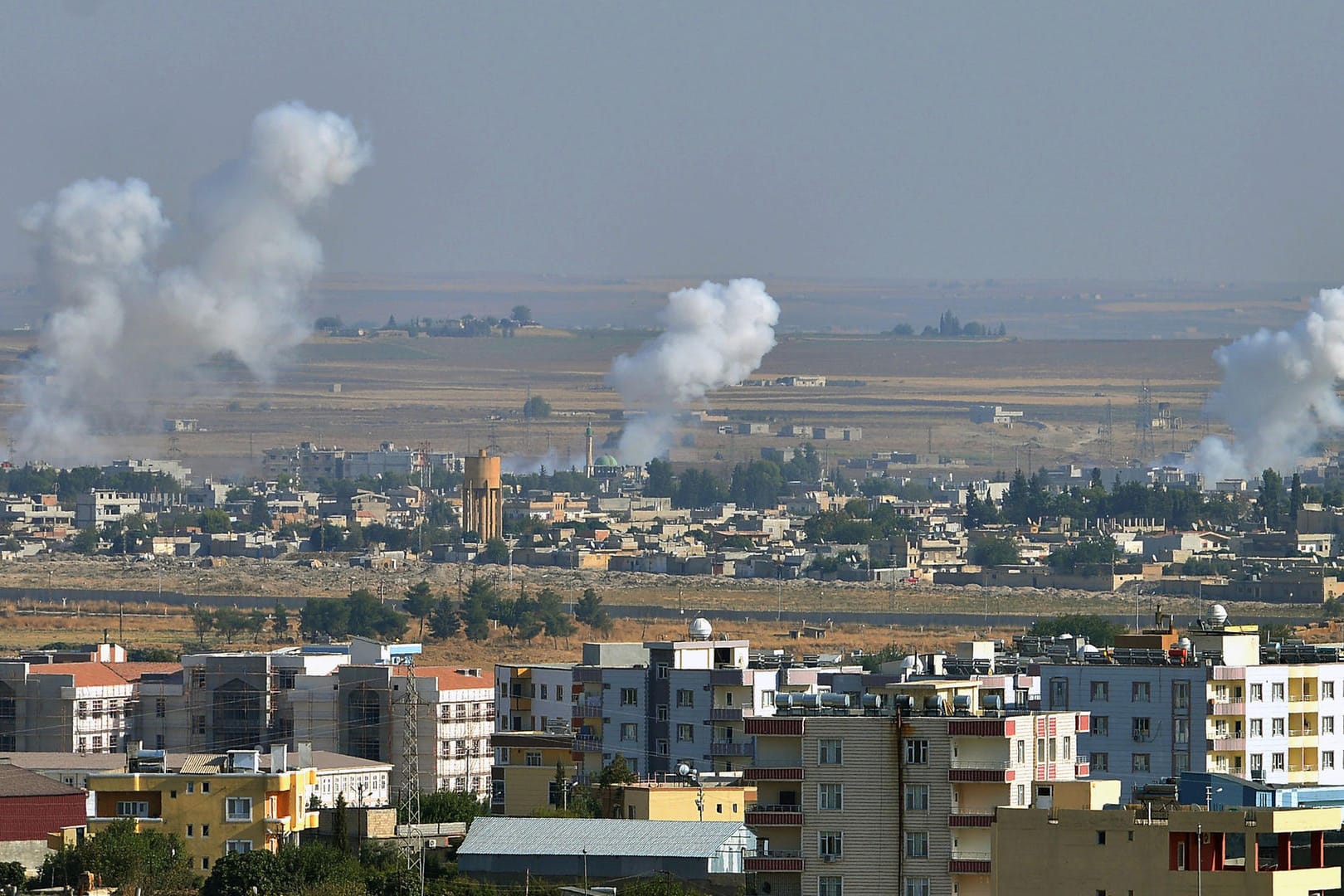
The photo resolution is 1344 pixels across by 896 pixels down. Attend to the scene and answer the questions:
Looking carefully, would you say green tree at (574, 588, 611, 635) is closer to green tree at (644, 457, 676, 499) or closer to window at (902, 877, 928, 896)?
window at (902, 877, 928, 896)

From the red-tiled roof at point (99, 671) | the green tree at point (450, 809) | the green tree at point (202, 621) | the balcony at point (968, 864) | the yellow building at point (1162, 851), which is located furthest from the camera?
the green tree at point (202, 621)

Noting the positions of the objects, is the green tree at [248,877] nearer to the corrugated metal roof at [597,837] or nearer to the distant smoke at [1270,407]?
the corrugated metal roof at [597,837]

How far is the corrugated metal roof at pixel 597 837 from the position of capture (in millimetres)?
29766

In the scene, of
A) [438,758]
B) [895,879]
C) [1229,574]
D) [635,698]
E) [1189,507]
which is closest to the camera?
[895,879]

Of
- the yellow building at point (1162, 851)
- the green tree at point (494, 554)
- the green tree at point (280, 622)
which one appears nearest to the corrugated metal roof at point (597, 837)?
the yellow building at point (1162, 851)

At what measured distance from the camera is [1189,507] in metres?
120

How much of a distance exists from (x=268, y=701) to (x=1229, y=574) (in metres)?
51.3

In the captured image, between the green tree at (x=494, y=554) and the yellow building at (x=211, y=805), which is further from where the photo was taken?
the green tree at (x=494, y=554)

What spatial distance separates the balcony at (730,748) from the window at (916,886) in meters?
12.7

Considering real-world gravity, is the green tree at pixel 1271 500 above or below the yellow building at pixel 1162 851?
above

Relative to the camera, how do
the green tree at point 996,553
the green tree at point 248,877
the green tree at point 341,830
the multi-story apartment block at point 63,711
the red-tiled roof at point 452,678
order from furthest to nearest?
1. the green tree at point 996,553
2. the multi-story apartment block at point 63,711
3. the red-tiled roof at point 452,678
4. the green tree at point 341,830
5. the green tree at point 248,877

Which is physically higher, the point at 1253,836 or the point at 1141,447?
the point at 1141,447

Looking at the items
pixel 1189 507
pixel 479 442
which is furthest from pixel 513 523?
pixel 479 442

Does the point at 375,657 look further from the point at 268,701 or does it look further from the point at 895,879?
the point at 895,879
